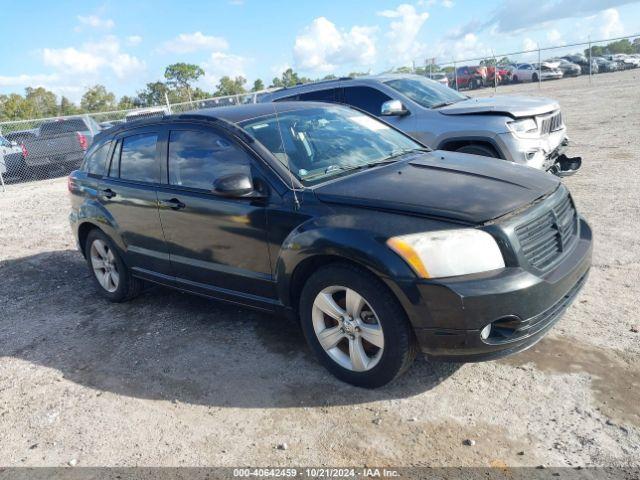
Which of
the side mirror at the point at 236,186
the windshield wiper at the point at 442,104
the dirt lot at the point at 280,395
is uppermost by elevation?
the windshield wiper at the point at 442,104

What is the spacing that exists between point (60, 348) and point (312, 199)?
2.70m

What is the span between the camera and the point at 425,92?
8070mm

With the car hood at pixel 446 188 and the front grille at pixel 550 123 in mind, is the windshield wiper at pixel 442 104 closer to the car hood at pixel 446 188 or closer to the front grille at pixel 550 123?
the front grille at pixel 550 123

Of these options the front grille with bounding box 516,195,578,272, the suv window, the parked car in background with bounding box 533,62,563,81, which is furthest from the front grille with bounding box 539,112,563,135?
the parked car in background with bounding box 533,62,563,81

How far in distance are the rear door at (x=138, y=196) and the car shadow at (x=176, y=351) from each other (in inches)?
22.5

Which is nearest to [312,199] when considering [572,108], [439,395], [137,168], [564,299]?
[439,395]

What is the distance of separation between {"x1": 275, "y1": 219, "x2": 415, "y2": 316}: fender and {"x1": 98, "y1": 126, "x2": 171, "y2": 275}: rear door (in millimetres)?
1435

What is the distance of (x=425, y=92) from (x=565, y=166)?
7.51ft

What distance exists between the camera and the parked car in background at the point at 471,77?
35000 mm

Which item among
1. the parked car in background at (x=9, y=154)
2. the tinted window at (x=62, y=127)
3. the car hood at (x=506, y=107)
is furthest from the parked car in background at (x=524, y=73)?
the parked car in background at (x=9, y=154)

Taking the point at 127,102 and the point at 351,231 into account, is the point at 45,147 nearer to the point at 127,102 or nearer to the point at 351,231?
the point at 351,231

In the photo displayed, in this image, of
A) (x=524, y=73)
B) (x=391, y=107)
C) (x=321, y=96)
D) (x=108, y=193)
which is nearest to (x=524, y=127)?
(x=391, y=107)

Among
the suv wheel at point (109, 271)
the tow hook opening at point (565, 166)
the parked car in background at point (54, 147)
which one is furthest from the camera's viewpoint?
the parked car in background at point (54, 147)

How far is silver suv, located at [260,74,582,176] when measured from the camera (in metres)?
6.71
